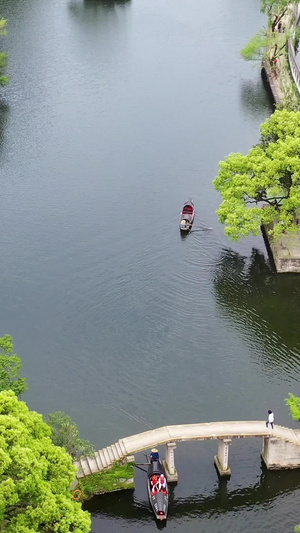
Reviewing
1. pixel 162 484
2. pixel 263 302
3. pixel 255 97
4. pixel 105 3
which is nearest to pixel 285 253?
pixel 263 302

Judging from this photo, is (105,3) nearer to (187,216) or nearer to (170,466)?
(187,216)

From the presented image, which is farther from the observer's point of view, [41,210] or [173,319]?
[41,210]

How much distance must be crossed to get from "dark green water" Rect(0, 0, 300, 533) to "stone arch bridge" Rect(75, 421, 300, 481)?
37.6 inches

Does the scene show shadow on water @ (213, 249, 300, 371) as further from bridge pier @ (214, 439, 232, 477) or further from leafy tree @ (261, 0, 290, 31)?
leafy tree @ (261, 0, 290, 31)

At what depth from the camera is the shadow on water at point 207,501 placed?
45.8 meters

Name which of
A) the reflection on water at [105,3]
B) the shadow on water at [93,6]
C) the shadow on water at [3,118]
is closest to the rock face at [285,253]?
the shadow on water at [3,118]

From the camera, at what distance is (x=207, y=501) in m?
46.8

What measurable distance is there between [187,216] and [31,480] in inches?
1659

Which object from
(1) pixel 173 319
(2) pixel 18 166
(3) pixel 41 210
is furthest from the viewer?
(2) pixel 18 166

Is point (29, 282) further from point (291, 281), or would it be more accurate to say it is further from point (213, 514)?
point (213, 514)

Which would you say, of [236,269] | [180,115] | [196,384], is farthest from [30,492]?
[180,115]

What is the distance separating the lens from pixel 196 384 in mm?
55438

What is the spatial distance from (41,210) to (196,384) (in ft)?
92.5

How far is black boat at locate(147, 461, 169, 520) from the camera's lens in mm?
44844
